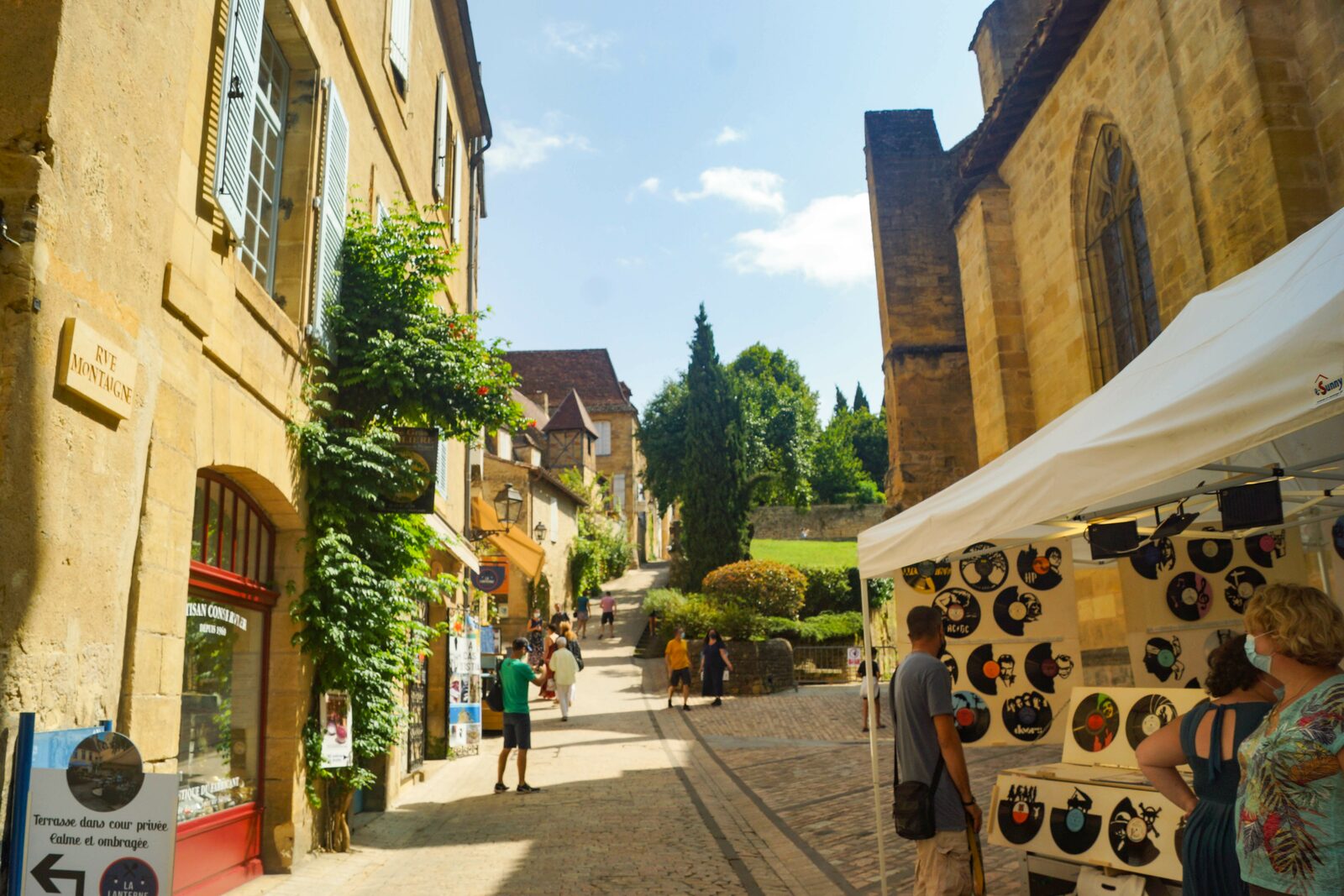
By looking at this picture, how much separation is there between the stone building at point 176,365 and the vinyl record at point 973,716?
4.71m

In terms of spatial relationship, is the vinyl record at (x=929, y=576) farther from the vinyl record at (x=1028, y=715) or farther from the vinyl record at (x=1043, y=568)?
the vinyl record at (x=1028, y=715)

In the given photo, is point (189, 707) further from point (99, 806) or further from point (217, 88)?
point (217, 88)

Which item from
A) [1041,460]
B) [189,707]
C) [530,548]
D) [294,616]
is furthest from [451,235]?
[1041,460]

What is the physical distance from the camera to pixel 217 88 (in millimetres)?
5406

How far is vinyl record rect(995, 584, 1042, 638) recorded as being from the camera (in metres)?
6.90

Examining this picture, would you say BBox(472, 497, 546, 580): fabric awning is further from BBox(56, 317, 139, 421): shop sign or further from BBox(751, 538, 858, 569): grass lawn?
BBox(751, 538, 858, 569): grass lawn

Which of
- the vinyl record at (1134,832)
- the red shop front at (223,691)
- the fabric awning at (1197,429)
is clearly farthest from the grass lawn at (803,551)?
the vinyl record at (1134,832)

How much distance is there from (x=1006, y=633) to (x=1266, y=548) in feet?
6.22

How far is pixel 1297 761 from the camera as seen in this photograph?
2.51 meters

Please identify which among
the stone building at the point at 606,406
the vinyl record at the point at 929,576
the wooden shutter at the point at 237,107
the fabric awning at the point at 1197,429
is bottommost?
the vinyl record at the point at 929,576

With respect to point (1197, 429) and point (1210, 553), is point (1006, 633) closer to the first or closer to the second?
point (1210, 553)

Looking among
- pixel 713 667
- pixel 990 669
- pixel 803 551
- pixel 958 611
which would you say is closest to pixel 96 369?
pixel 958 611

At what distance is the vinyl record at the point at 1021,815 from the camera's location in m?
5.09

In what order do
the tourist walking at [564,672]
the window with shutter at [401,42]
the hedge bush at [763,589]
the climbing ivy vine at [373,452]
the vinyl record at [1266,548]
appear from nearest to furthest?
the vinyl record at [1266,548], the climbing ivy vine at [373,452], the window with shutter at [401,42], the tourist walking at [564,672], the hedge bush at [763,589]
